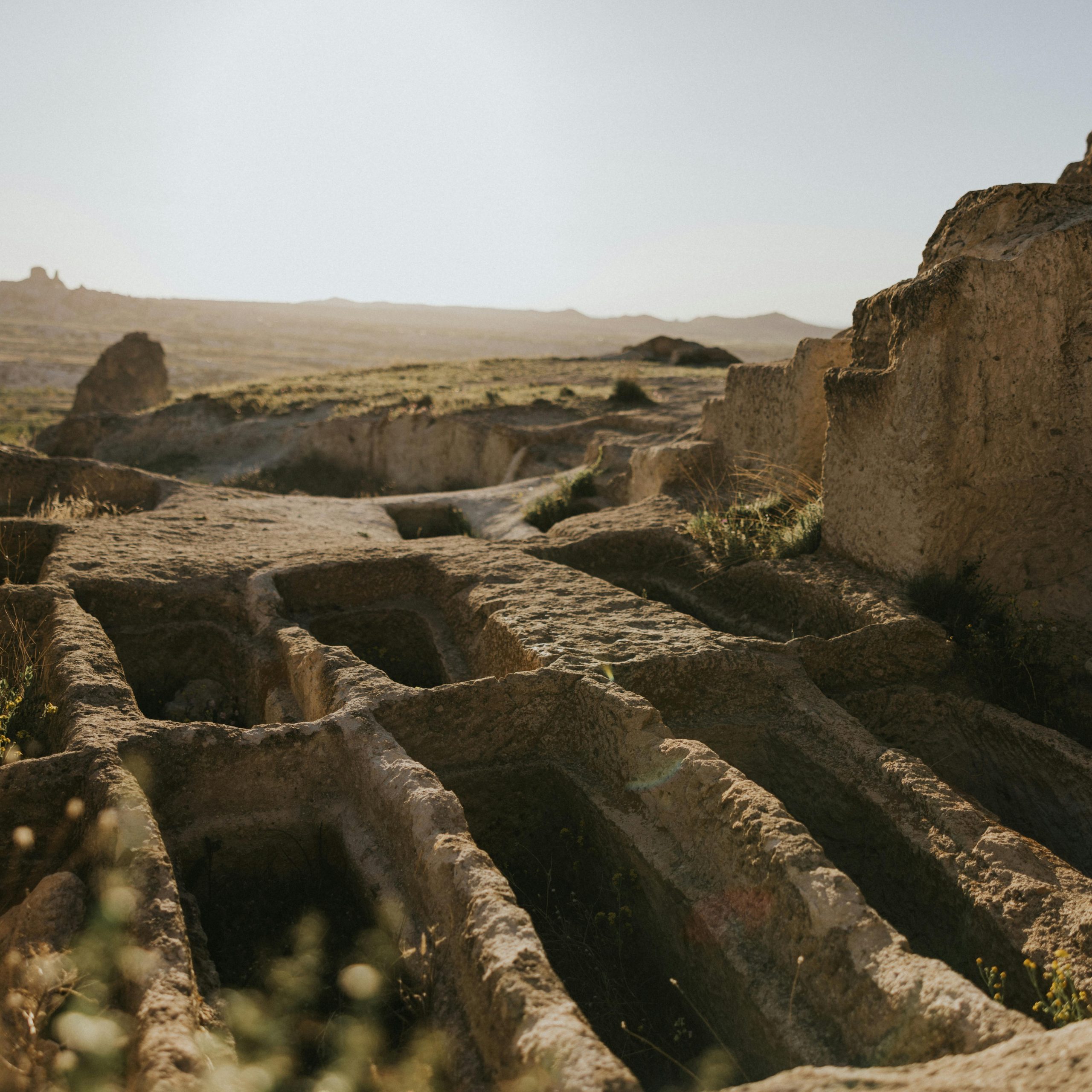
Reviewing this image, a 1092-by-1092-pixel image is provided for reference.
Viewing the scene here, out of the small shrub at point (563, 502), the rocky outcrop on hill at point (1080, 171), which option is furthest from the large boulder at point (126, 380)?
the rocky outcrop on hill at point (1080, 171)

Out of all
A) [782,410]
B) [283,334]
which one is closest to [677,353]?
[782,410]

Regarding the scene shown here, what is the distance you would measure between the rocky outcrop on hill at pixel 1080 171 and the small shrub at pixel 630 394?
387 inches

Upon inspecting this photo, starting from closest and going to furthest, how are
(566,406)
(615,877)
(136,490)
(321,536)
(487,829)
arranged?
(615,877)
(487,829)
(321,536)
(136,490)
(566,406)

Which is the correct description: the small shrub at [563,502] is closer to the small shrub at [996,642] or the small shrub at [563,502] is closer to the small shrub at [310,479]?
the small shrub at [996,642]

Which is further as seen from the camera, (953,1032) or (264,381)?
(264,381)

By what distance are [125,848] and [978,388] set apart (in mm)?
4690

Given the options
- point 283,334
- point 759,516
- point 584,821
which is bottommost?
point 584,821

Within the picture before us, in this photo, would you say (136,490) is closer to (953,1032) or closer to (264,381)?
(953,1032)

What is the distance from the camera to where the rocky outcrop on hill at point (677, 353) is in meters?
25.8

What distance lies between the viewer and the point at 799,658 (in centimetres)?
440

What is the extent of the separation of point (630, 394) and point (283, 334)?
90.8 meters

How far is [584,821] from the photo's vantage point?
3.70 metres

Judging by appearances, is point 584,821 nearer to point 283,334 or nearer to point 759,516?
point 759,516

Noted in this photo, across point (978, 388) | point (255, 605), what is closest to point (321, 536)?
point (255, 605)
